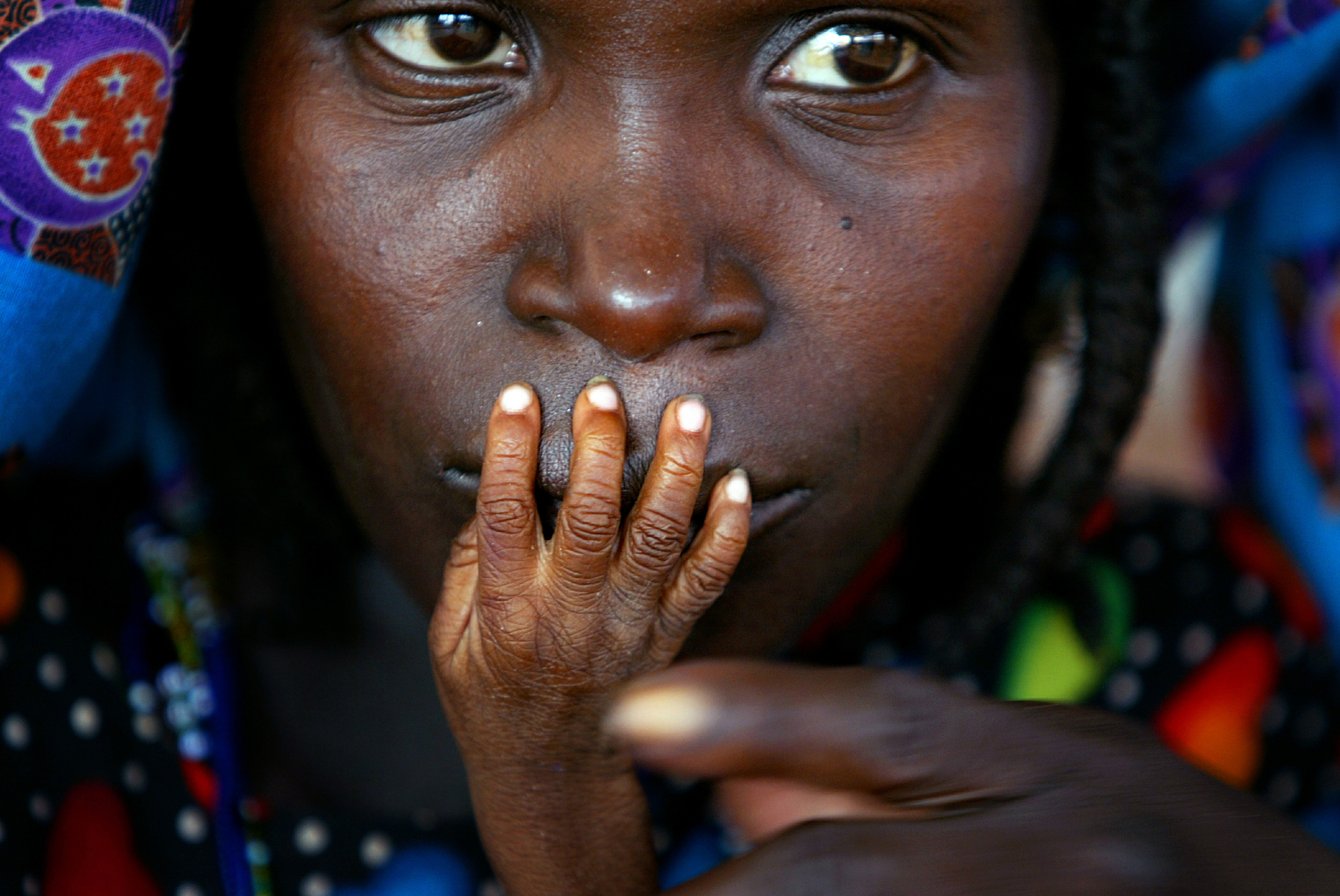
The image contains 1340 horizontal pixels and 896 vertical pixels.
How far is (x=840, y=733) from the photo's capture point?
75cm

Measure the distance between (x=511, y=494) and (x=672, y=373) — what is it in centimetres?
15

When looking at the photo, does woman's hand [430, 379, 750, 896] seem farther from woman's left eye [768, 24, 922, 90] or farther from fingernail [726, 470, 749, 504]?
woman's left eye [768, 24, 922, 90]

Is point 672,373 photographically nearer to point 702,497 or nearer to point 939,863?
point 702,497

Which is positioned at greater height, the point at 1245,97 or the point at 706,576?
the point at 1245,97

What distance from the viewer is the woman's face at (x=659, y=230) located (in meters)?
0.94

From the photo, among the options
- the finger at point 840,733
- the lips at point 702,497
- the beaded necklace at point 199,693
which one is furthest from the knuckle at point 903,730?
the beaded necklace at point 199,693

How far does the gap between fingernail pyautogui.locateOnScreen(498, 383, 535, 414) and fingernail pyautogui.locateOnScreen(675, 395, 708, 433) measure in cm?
11

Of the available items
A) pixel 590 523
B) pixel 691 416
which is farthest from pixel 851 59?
pixel 590 523

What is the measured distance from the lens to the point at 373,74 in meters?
1.07

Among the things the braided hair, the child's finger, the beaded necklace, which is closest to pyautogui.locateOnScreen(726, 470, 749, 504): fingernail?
the child's finger

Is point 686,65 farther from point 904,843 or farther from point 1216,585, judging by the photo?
point 1216,585

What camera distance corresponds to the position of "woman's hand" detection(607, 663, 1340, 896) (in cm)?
73

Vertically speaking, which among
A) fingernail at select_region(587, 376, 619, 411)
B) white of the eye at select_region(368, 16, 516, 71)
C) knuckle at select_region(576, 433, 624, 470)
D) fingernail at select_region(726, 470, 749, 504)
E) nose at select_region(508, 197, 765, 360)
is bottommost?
fingernail at select_region(726, 470, 749, 504)

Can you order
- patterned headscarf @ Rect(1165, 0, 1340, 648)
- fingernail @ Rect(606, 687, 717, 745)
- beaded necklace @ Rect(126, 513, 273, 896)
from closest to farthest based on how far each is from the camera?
fingernail @ Rect(606, 687, 717, 745)
beaded necklace @ Rect(126, 513, 273, 896)
patterned headscarf @ Rect(1165, 0, 1340, 648)
